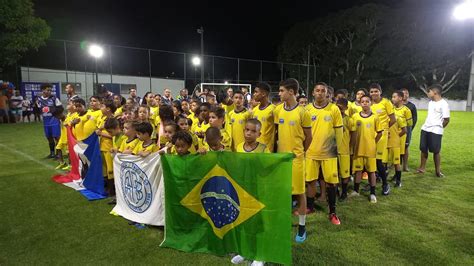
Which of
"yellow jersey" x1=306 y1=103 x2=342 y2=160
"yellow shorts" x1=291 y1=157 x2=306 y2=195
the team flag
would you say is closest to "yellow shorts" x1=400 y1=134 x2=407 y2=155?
"yellow jersey" x1=306 y1=103 x2=342 y2=160

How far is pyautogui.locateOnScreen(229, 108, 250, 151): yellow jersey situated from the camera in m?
5.18

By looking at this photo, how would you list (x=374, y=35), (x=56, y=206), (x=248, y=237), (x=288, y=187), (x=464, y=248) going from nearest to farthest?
(x=288, y=187) < (x=248, y=237) < (x=464, y=248) < (x=56, y=206) < (x=374, y=35)

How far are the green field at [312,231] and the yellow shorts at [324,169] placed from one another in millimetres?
671

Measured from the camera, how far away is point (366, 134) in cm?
571

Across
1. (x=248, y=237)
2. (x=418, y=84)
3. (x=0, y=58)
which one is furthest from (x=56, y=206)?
(x=418, y=84)

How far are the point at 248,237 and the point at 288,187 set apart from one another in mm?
717

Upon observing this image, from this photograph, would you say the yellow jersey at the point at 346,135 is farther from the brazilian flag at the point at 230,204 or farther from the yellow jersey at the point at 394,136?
the brazilian flag at the point at 230,204

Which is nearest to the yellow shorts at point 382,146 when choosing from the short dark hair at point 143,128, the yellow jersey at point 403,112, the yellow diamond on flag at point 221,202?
the yellow jersey at point 403,112

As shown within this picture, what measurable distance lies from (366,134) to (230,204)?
319 cm

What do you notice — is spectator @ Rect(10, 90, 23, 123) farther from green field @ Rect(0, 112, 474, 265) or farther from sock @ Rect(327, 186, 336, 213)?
sock @ Rect(327, 186, 336, 213)

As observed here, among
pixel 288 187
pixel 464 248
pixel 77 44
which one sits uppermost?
pixel 77 44

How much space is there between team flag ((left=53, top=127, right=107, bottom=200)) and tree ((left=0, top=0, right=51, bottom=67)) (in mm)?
18177

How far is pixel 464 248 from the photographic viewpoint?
13.2 ft

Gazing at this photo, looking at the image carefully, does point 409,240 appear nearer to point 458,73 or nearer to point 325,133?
point 325,133
